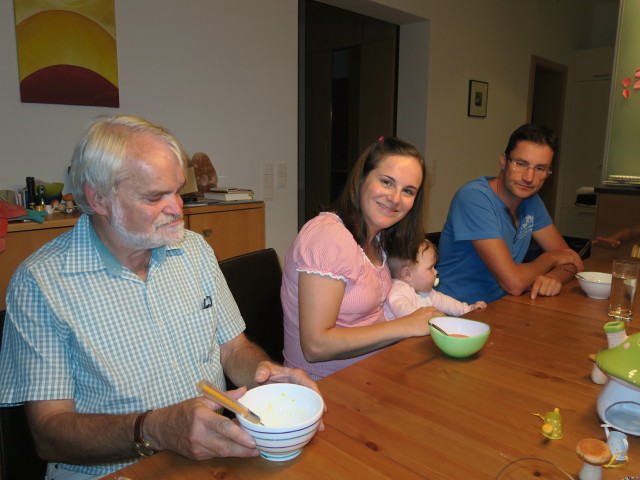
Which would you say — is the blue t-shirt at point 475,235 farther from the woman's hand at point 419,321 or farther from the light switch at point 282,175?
the light switch at point 282,175

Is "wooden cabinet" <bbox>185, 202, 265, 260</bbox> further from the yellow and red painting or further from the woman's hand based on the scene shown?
the woman's hand

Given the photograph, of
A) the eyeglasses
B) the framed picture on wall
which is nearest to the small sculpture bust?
the eyeglasses

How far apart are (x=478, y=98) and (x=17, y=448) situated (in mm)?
5129

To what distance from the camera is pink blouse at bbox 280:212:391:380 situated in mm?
1359

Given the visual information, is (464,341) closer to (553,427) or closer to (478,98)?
(553,427)

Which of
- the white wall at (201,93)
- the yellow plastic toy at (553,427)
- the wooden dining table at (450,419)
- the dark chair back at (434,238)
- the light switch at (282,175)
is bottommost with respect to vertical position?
the wooden dining table at (450,419)

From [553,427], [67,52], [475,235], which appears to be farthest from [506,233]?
[67,52]

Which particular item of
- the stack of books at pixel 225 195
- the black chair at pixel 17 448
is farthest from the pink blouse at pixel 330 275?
the stack of books at pixel 225 195

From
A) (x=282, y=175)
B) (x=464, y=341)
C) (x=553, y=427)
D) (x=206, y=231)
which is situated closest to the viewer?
(x=553, y=427)

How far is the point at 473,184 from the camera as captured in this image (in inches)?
83.8

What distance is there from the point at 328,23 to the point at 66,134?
141 inches

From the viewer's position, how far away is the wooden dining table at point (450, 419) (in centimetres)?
77

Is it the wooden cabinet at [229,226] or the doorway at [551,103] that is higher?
the doorway at [551,103]

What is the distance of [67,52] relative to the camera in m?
2.41
